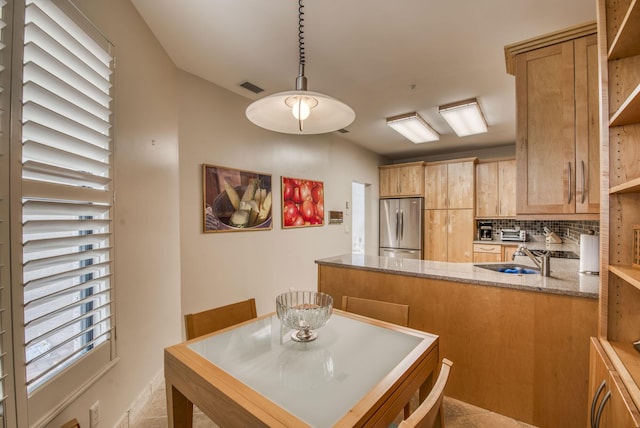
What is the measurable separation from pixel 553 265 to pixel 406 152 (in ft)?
11.8

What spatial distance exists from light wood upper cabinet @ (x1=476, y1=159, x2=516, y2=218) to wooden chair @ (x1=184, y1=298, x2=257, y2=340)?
430cm

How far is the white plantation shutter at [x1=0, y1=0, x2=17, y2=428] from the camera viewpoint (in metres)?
0.90

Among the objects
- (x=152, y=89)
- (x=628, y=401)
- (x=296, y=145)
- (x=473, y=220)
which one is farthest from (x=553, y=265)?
(x=152, y=89)

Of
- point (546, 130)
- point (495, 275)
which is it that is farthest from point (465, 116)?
point (495, 275)

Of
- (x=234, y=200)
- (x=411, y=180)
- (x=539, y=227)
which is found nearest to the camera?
(x=234, y=200)

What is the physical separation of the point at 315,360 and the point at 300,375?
0.13m

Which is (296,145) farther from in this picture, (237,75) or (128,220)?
(128,220)

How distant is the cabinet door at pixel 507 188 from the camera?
4469 millimetres

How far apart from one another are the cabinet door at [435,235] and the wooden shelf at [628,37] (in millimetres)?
3865

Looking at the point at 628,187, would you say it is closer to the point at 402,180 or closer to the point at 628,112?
the point at 628,112

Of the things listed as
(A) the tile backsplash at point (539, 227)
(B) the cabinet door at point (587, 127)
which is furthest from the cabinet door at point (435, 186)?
(B) the cabinet door at point (587, 127)

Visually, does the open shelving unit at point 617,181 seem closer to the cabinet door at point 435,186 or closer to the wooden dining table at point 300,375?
the wooden dining table at point 300,375

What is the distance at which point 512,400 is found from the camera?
1.78 metres

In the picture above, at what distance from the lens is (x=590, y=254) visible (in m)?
1.89
